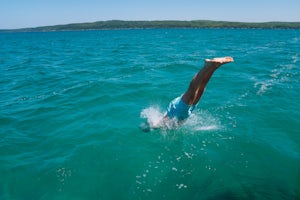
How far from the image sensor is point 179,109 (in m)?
9.51

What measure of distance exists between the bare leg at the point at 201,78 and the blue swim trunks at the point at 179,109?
0.22 metres

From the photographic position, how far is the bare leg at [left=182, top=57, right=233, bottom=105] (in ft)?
26.0

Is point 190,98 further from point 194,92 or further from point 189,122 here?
point 189,122

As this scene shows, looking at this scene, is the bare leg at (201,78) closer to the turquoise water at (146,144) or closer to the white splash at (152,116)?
the turquoise water at (146,144)

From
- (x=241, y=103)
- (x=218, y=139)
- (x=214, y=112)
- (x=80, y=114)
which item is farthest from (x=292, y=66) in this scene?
(x=80, y=114)

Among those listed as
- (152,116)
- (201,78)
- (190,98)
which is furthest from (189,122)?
(201,78)

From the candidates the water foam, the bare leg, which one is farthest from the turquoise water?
the bare leg

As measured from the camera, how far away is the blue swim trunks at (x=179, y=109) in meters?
9.32

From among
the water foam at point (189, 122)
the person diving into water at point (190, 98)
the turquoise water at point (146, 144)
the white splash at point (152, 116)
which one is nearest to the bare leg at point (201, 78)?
the person diving into water at point (190, 98)

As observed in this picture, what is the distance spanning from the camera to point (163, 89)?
1712cm

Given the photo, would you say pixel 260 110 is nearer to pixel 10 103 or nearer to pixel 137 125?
pixel 137 125

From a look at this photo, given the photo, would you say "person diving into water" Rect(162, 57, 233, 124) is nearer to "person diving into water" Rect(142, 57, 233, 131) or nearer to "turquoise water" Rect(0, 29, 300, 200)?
"person diving into water" Rect(142, 57, 233, 131)

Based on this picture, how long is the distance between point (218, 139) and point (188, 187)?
322 centimetres

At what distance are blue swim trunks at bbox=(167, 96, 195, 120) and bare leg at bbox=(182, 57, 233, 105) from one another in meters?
0.22
